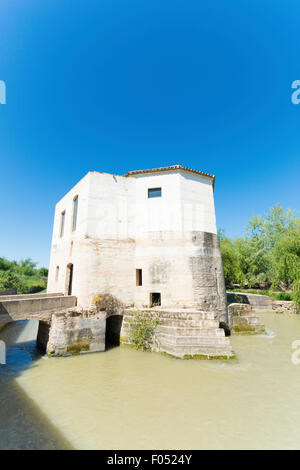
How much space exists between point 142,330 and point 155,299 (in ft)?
6.60

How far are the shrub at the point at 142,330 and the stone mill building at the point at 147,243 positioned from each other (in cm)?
46

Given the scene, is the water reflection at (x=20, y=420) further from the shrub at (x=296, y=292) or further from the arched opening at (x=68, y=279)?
the shrub at (x=296, y=292)

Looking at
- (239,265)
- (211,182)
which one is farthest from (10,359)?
(239,265)

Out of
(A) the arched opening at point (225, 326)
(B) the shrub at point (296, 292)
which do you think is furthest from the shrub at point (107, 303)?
(B) the shrub at point (296, 292)

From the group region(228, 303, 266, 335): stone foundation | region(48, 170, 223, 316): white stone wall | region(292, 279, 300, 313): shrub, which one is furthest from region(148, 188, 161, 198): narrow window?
region(292, 279, 300, 313): shrub

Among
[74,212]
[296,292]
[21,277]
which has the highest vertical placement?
[74,212]

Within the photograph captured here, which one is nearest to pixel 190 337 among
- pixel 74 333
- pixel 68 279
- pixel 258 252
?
pixel 74 333

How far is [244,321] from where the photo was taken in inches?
459

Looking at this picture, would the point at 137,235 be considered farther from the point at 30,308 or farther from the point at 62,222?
the point at 62,222

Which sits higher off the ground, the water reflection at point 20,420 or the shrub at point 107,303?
the shrub at point 107,303

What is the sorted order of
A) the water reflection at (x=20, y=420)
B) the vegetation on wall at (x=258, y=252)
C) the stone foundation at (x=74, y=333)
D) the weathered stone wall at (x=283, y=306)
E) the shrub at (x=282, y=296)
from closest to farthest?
the water reflection at (x=20, y=420) < the stone foundation at (x=74, y=333) < the weathered stone wall at (x=283, y=306) < the shrub at (x=282, y=296) < the vegetation on wall at (x=258, y=252)

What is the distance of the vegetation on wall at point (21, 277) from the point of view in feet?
84.3

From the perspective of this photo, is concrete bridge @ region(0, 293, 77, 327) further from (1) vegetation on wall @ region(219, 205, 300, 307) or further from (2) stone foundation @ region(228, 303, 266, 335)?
(1) vegetation on wall @ region(219, 205, 300, 307)
